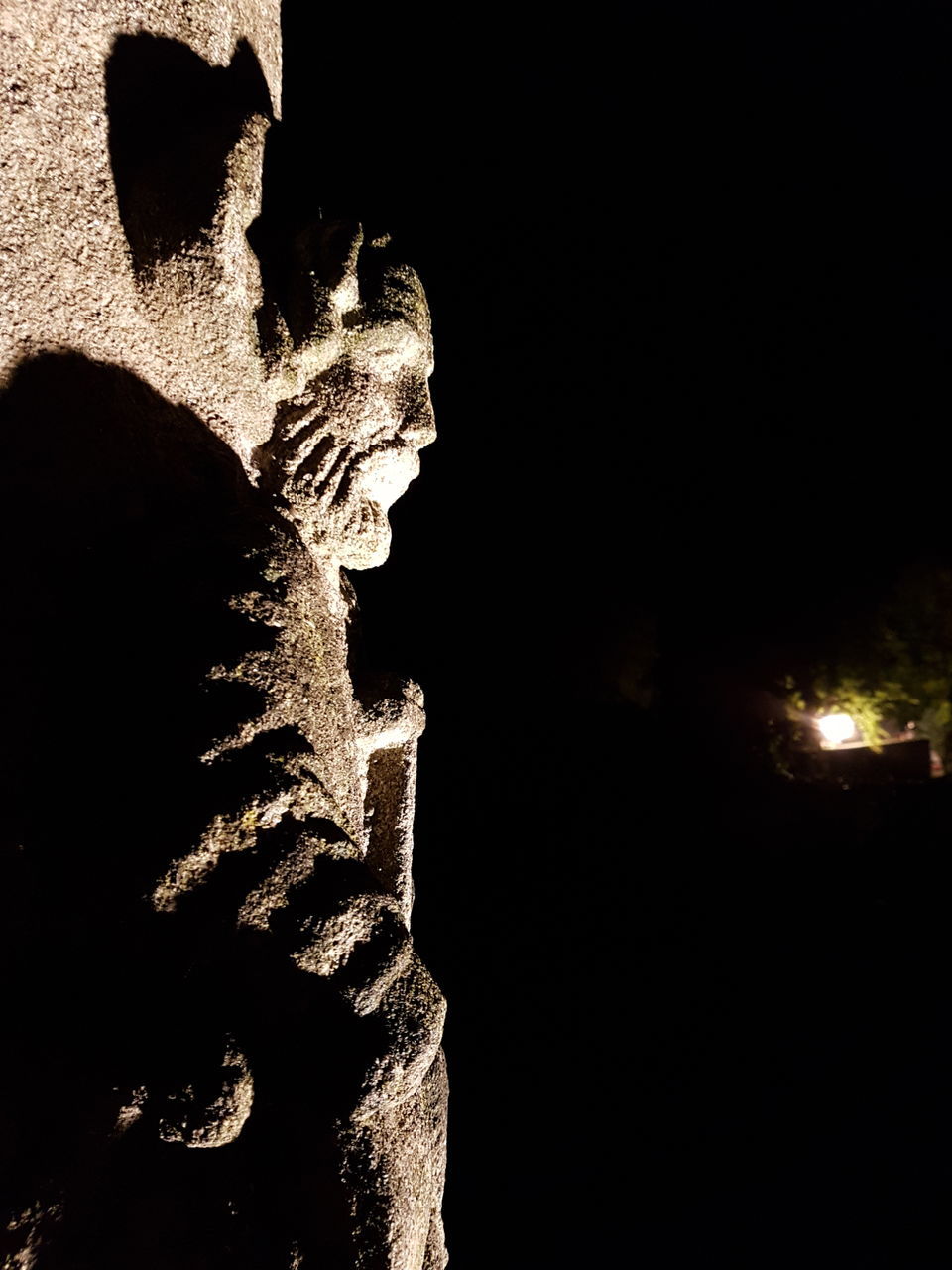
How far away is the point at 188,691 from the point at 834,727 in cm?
863

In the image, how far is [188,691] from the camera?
33.5 inches

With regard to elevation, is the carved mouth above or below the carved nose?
below

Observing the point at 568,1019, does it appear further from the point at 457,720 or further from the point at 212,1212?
the point at 212,1212

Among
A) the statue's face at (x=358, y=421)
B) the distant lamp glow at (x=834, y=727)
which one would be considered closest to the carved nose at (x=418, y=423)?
the statue's face at (x=358, y=421)

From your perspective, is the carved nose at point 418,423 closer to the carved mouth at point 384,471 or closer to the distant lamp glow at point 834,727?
the carved mouth at point 384,471

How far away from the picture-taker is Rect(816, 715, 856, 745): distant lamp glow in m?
8.50

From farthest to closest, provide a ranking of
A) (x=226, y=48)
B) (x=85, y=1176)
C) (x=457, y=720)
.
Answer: (x=457, y=720), (x=226, y=48), (x=85, y=1176)

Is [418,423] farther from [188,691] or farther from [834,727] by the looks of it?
[834,727]

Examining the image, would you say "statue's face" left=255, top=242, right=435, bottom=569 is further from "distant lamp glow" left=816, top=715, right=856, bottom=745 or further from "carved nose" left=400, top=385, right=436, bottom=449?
"distant lamp glow" left=816, top=715, right=856, bottom=745

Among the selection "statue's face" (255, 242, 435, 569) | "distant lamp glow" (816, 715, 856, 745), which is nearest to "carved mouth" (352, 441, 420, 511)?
"statue's face" (255, 242, 435, 569)

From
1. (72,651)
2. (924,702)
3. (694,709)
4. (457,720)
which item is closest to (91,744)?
(72,651)

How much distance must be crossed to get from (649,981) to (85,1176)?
3.54 meters

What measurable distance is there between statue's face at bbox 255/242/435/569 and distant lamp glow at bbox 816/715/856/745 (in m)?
8.22

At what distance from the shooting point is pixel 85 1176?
29.9 inches
